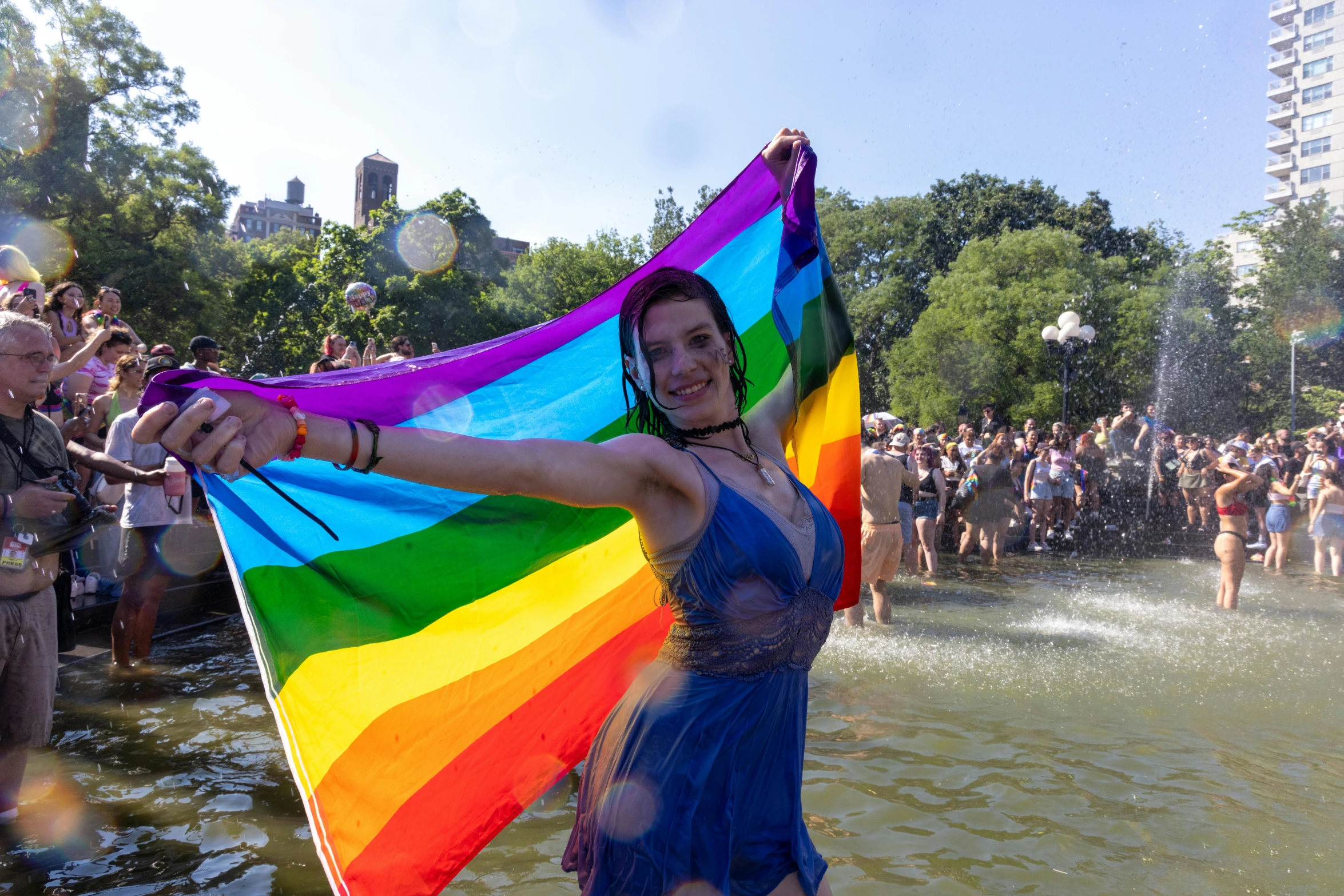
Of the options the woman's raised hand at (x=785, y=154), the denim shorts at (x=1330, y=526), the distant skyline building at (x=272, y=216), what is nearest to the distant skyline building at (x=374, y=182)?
the distant skyline building at (x=272, y=216)

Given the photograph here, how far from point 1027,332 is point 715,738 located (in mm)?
35814

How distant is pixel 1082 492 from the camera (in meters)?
17.5

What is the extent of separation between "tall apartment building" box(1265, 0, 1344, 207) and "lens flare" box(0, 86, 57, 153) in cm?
8857

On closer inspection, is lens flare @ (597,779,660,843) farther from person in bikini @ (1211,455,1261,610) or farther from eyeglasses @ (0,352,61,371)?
person in bikini @ (1211,455,1261,610)

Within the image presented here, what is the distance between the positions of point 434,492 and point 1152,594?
37.9ft

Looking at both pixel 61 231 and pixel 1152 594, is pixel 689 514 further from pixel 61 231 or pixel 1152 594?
pixel 61 231

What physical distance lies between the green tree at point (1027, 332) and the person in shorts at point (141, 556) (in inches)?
1302

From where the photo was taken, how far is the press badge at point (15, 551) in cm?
381

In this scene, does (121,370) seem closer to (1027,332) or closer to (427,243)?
(1027,332)

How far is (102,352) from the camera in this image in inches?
297

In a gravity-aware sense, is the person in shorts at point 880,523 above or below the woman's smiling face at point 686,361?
below

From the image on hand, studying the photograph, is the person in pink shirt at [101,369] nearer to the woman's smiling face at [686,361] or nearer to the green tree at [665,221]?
the woman's smiling face at [686,361]

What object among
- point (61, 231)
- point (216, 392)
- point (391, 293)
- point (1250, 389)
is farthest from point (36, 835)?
point (1250, 389)

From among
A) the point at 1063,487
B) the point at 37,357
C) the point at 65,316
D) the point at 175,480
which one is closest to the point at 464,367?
the point at 37,357
